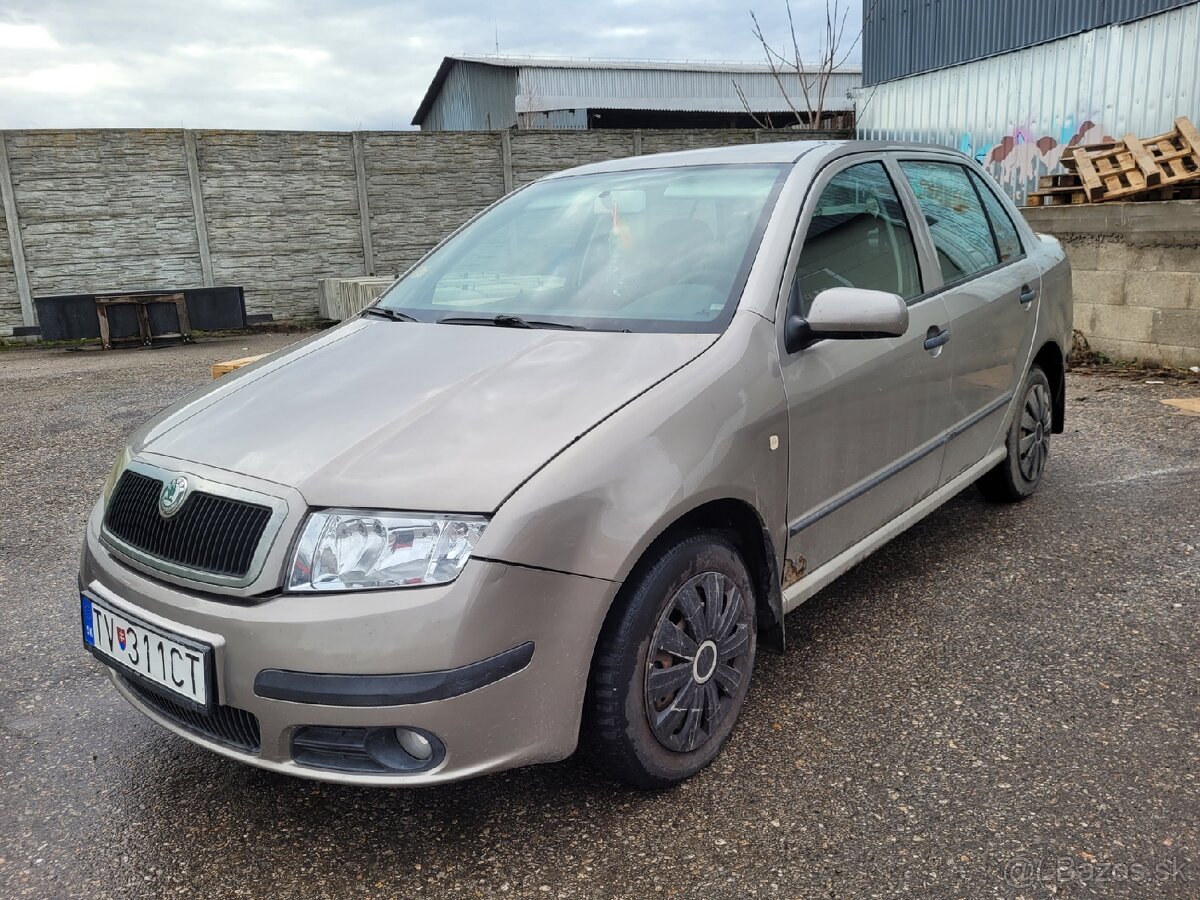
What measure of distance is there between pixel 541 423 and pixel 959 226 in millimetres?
2317

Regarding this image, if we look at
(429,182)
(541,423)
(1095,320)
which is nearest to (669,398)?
(541,423)

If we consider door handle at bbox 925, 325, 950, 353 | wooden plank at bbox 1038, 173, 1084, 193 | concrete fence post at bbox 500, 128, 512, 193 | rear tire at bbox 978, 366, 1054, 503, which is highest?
concrete fence post at bbox 500, 128, 512, 193

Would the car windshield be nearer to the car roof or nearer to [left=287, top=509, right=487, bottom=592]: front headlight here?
the car roof

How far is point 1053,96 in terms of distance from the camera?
36.6ft

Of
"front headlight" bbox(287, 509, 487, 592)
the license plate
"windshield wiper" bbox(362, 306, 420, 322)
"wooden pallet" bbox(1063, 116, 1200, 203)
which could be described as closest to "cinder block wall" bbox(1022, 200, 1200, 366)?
"wooden pallet" bbox(1063, 116, 1200, 203)

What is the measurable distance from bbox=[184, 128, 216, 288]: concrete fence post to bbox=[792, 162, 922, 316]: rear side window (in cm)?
1204

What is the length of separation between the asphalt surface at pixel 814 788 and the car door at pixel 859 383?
46 centimetres

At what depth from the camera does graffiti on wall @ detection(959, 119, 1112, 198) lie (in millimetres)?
10844

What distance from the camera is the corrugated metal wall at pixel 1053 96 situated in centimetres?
955

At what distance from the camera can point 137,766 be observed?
2557 mm

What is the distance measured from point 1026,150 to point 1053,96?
684mm

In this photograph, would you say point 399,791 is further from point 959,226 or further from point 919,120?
point 919,120

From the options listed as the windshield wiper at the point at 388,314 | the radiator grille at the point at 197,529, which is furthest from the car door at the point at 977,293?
the radiator grille at the point at 197,529

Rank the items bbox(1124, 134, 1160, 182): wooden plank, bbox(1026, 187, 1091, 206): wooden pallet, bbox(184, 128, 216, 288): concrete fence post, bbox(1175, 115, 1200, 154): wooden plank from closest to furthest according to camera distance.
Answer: bbox(1175, 115, 1200, 154): wooden plank
bbox(1124, 134, 1160, 182): wooden plank
bbox(1026, 187, 1091, 206): wooden pallet
bbox(184, 128, 216, 288): concrete fence post
